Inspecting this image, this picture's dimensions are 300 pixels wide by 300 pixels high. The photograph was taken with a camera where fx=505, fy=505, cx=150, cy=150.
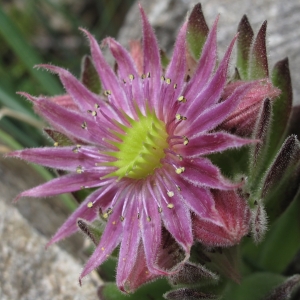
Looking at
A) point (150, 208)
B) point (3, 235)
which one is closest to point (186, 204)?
point (150, 208)

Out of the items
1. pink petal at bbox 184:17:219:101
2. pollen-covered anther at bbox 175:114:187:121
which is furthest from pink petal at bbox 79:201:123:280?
pink petal at bbox 184:17:219:101

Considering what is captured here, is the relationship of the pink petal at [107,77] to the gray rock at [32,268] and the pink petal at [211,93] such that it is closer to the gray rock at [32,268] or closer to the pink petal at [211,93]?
the pink petal at [211,93]

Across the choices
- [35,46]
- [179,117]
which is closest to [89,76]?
[179,117]

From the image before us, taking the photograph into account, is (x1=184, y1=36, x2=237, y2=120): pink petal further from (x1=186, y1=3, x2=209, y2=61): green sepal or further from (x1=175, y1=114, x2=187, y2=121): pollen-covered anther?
(x1=186, y1=3, x2=209, y2=61): green sepal

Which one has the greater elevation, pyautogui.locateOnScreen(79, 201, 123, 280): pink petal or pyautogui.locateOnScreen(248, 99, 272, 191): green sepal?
pyautogui.locateOnScreen(248, 99, 272, 191): green sepal

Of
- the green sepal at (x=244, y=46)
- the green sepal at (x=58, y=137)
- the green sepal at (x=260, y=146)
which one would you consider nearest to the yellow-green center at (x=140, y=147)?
the green sepal at (x=58, y=137)

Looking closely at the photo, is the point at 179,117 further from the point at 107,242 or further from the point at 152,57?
the point at 107,242
